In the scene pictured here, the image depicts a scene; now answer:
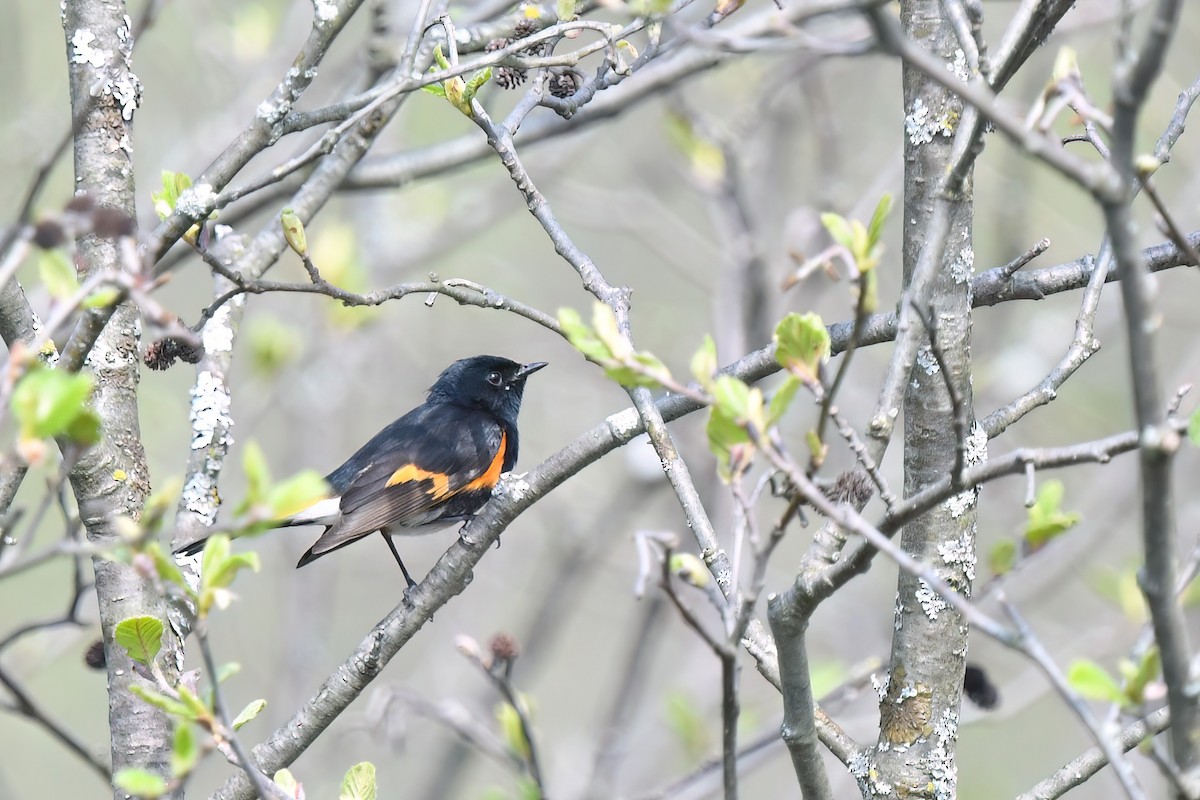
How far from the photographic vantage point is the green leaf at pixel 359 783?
5.98 feet

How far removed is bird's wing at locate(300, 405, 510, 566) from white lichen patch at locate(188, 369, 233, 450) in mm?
918

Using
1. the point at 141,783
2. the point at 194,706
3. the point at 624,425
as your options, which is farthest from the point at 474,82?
the point at 141,783

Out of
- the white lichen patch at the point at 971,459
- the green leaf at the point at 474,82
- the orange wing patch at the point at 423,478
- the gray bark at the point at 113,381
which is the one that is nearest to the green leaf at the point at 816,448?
the white lichen patch at the point at 971,459

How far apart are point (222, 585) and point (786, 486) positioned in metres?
0.74

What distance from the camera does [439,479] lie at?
4.14 meters

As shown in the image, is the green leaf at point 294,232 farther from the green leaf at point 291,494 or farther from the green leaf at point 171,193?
the green leaf at point 291,494

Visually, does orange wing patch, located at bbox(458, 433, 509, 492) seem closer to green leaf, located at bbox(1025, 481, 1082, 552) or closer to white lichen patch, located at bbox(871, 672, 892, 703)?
white lichen patch, located at bbox(871, 672, 892, 703)

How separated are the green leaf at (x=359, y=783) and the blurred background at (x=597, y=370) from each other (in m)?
2.36

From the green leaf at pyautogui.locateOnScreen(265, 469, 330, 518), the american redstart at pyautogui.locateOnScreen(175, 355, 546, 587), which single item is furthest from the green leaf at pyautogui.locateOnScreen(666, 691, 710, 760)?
the green leaf at pyautogui.locateOnScreen(265, 469, 330, 518)

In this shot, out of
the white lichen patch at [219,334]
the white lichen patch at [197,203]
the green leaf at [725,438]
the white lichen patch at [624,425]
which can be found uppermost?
the white lichen patch at [219,334]

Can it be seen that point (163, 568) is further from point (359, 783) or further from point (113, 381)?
point (113, 381)

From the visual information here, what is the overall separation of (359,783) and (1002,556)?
1.07 m

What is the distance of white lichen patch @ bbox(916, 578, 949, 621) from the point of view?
76.4 inches

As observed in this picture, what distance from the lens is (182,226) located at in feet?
6.79
